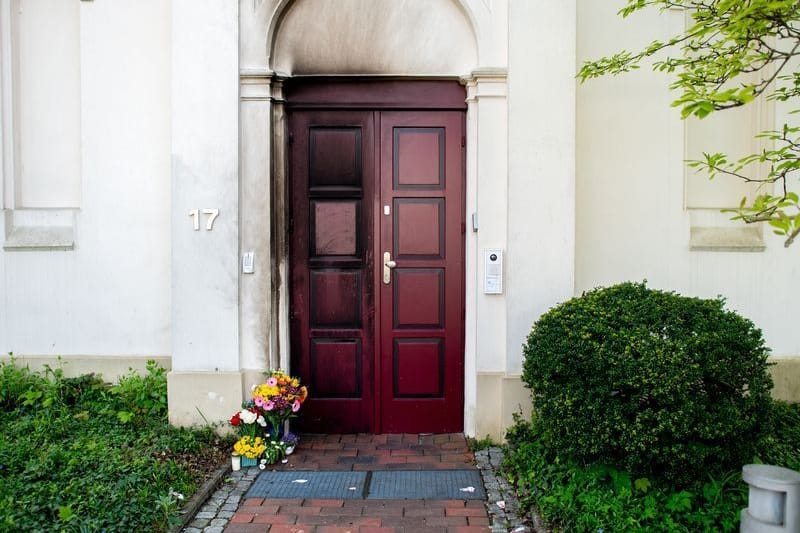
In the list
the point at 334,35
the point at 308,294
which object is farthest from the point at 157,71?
the point at 308,294

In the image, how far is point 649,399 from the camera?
3906mm

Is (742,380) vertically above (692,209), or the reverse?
(692,209)

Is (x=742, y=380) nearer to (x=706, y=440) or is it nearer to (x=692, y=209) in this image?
(x=706, y=440)

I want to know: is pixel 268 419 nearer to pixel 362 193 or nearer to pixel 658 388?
pixel 362 193

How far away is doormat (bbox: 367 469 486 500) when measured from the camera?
14.9 feet

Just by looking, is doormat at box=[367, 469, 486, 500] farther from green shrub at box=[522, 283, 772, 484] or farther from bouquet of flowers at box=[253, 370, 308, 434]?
bouquet of flowers at box=[253, 370, 308, 434]

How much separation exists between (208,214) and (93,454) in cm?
200

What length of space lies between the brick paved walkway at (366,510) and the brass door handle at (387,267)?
4.79 ft

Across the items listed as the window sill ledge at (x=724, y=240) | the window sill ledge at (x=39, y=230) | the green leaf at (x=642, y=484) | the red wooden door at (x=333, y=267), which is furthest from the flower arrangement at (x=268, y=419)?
the window sill ledge at (x=724, y=240)

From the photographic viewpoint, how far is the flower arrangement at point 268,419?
16.6ft

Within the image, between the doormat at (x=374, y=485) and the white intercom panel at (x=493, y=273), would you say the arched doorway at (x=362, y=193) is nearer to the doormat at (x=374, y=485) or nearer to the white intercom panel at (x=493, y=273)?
the white intercom panel at (x=493, y=273)

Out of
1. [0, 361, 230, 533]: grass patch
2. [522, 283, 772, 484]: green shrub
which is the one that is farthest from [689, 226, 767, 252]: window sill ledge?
[0, 361, 230, 533]: grass patch

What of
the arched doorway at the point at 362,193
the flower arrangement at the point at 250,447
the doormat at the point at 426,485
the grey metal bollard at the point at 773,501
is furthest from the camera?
the arched doorway at the point at 362,193

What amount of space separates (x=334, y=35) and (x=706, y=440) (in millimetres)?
4171
